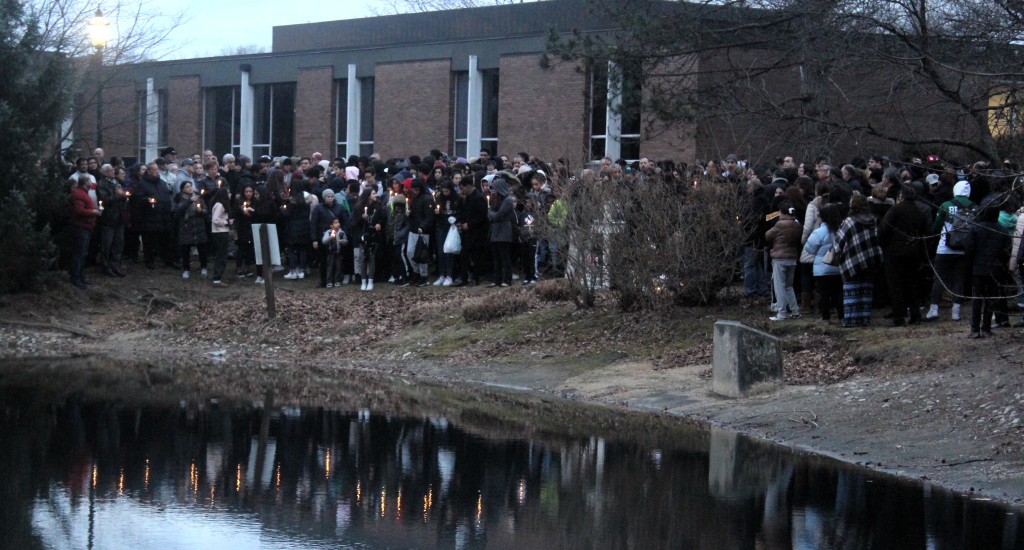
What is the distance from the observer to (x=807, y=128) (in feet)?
60.0

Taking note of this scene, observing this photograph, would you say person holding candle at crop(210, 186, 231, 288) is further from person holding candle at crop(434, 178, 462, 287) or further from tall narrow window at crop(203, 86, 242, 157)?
tall narrow window at crop(203, 86, 242, 157)

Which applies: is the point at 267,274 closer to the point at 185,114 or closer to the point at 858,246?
the point at 858,246

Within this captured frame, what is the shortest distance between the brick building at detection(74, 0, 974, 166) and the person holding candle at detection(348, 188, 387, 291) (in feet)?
32.1

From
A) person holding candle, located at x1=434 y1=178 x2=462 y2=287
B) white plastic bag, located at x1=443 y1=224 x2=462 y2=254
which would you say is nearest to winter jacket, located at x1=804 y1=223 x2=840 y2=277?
white plastic bag, located at x1=443 y1=224 x2=462 y2=254

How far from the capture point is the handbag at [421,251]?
2320cm

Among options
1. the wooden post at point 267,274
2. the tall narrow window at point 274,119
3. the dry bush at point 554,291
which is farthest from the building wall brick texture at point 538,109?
the dry bush at point 554,291

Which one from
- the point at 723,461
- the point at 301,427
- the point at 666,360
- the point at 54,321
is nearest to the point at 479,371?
the point at 666,360

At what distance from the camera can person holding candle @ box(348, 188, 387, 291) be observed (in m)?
23.9

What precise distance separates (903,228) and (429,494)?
867 cm

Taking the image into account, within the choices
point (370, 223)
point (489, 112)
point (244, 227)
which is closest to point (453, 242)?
point (370, 223)

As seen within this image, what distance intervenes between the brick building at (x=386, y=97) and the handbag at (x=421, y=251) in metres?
10.1

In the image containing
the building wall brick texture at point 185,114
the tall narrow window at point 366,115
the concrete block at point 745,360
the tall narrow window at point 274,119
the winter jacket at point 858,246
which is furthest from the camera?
the building wall brick texture at point 185,114

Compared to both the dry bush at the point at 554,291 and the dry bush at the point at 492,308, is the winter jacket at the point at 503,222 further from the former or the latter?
the dry bush at the point at 492,308

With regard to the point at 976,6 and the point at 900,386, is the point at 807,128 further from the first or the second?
the point at 900,386
